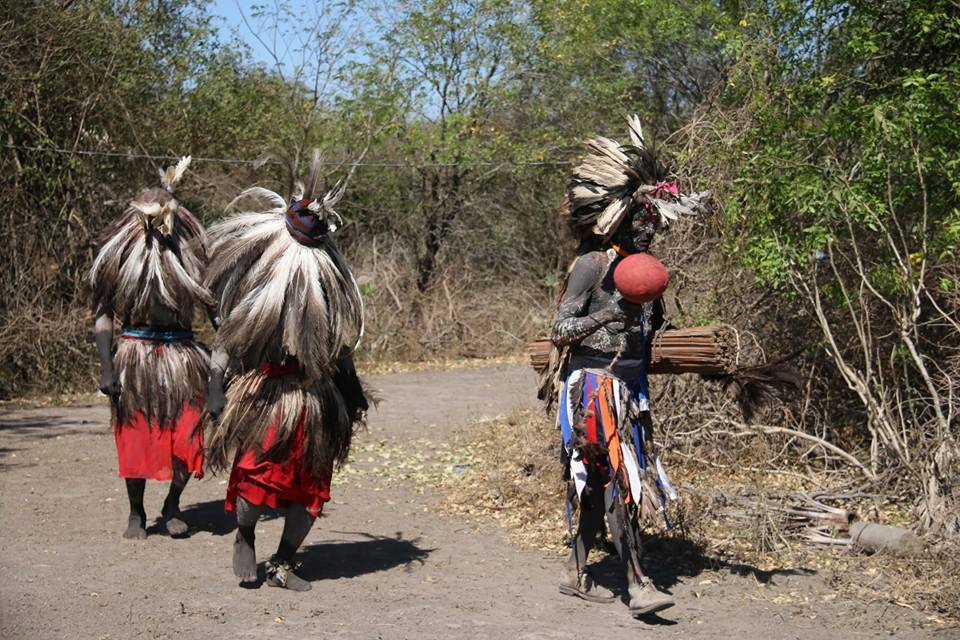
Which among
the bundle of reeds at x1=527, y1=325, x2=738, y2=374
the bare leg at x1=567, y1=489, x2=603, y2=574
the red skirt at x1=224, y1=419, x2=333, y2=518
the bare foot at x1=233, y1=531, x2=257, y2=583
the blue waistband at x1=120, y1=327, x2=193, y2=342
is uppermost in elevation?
the bundle of reeds at x1=527, y1=325, x2=738, y2=374

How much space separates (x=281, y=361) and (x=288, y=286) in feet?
1.22

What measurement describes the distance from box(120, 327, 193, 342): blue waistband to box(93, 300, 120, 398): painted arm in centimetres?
12

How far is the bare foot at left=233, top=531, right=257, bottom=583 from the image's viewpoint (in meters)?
5.48

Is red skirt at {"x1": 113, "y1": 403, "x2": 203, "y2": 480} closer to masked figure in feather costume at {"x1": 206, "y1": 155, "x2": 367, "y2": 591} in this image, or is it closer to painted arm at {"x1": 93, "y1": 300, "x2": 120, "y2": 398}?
painted arm at {"x1": 93, "y1": 300, "x2": 120, "y2": 398}

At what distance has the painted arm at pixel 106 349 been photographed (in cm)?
647

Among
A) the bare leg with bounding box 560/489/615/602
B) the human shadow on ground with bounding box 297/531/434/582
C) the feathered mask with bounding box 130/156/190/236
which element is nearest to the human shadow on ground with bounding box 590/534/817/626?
the bare leg with bounding box 560/489/615/602

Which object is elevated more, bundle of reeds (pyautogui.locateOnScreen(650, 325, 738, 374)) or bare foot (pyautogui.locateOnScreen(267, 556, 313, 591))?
bundle of reeds (pyautogui.locateOnScreen(650, 325, 738, 374))

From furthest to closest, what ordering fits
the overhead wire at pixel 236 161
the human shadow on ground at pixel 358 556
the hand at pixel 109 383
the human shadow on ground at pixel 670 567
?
the overhead wire at pixel 236 161 < the hand at pixel 109 383 < the human shadow on ground at pixel 358 556 < the human shadow on ground at pixel 670 567

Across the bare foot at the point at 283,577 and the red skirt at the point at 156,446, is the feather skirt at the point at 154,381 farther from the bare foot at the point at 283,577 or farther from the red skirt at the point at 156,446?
the bare foot at the point at 283,577

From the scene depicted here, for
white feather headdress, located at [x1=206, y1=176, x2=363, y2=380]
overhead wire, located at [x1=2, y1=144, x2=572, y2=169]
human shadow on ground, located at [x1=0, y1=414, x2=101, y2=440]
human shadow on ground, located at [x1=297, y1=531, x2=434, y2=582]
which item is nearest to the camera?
white feather headdress, located at [x1=206, y1=176, x2=363, y2=380]

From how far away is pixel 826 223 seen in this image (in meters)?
6.97

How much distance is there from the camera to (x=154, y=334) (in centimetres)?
664

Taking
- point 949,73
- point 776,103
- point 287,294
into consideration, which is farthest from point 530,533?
point 949,73

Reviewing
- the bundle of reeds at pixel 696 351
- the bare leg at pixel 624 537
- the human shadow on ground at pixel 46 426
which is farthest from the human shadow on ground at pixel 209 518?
the human shadow on ground at pixel 46 426
